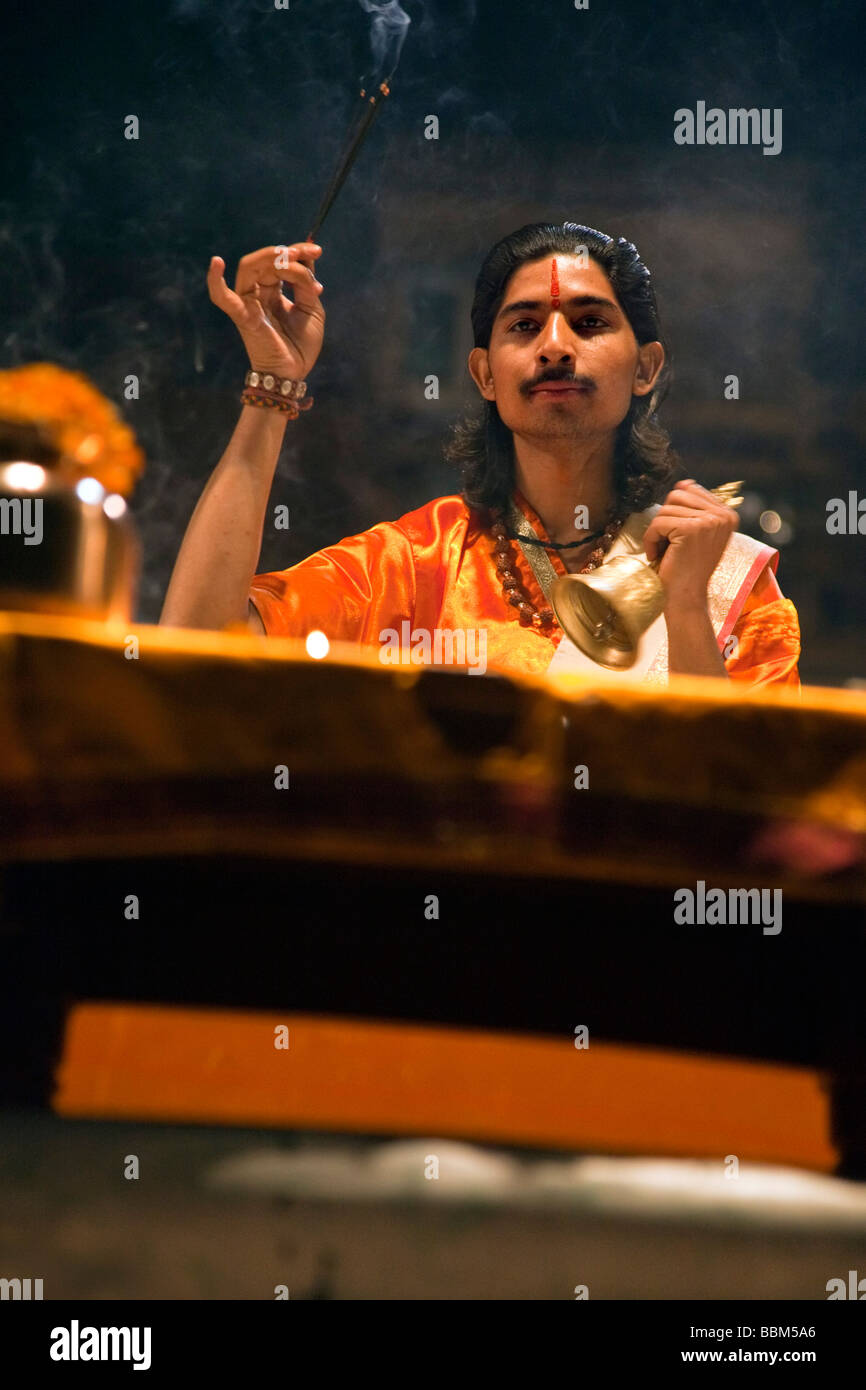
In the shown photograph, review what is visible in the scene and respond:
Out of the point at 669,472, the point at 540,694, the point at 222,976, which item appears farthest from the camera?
the point at 669,472

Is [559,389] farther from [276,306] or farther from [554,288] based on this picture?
[276,306]

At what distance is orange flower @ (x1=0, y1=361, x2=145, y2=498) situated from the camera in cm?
212

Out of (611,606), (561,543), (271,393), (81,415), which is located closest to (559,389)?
(561,543)

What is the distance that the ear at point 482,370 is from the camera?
222 cm

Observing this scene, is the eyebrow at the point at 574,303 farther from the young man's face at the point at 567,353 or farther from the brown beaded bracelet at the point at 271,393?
the brown beaded bracelet at the point at 271,393

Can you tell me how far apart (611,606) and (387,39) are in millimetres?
1105

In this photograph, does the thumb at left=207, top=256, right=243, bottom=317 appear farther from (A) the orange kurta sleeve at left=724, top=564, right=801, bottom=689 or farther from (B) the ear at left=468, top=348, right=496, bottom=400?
(A) the orange kurta sleeve at left=724, top=564, right=801, bottom=689

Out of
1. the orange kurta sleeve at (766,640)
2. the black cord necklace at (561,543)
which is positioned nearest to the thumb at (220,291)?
the black cord necklace at (561,543)

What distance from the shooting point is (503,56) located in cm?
224

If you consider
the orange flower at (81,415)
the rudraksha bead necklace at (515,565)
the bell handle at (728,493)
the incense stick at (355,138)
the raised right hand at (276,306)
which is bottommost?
the rudraksha bead necklace at (515,565)

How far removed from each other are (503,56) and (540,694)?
4.19 ft

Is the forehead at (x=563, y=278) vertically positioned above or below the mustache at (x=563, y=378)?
above
